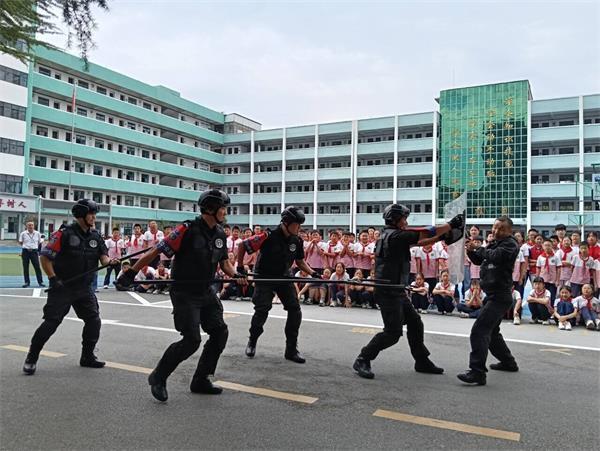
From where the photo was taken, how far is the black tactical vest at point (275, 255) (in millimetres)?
6527

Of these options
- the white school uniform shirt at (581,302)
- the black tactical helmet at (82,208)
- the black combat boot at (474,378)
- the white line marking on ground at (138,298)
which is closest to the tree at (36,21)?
the black tactical helmet at (82,208)

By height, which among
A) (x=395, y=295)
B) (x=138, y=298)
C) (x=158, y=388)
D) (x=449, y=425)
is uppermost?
(x=395, y=295)

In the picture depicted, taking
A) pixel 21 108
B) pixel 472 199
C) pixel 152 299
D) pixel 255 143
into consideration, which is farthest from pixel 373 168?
pixel 152 299

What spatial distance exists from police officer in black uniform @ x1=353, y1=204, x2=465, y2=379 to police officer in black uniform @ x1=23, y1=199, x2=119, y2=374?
3.04m

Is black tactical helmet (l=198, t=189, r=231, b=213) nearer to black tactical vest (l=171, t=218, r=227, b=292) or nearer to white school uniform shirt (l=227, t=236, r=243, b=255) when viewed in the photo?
black tactical vest (l=171, t=218, r=227, b=292)

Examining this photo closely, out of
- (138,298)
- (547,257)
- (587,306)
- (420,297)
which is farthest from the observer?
(138,298)

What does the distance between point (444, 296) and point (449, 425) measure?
7108 mm

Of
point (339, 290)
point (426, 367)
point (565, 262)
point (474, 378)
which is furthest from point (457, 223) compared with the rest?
point (339, 290)

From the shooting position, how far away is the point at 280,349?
7004 mm

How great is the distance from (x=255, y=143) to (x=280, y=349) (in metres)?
59.4

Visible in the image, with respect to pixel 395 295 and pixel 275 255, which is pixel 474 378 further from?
pixel 275 255

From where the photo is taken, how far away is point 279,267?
655 centimetres

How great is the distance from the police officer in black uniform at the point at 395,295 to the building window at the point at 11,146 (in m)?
43.5

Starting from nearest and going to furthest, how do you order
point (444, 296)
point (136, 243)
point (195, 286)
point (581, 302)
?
1. point (195, 286)
2. point (581, 302)
3. point (444, 296)
4. point (136, 243)
